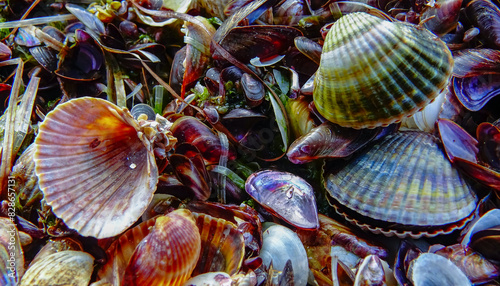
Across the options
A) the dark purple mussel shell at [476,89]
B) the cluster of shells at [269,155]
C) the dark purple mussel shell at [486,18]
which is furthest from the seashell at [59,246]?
the dark purple mussel shell at [486,18]

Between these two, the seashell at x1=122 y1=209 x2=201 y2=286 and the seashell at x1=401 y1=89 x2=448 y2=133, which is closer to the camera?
the seashell at x1=122 y1=209 x2=201 y2=286

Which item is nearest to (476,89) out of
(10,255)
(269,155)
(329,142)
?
(329,142)

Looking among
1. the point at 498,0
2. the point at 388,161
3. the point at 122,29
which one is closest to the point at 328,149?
the point at 388,161

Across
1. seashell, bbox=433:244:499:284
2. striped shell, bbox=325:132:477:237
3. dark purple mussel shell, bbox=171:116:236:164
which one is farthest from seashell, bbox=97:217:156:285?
seashell, bbox=433:244:499:284

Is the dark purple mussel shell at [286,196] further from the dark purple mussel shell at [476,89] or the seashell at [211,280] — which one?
the dark purple mussel shell at [476,89]

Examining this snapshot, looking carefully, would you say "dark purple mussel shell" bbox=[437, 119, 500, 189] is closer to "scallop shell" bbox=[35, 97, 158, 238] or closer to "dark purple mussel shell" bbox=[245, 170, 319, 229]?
"dark purple mussel shell" bbox=[245, 170, 319, 229]

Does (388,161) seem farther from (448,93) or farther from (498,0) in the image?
(498,0)

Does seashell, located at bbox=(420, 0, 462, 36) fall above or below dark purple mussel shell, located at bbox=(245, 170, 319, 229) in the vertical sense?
above
